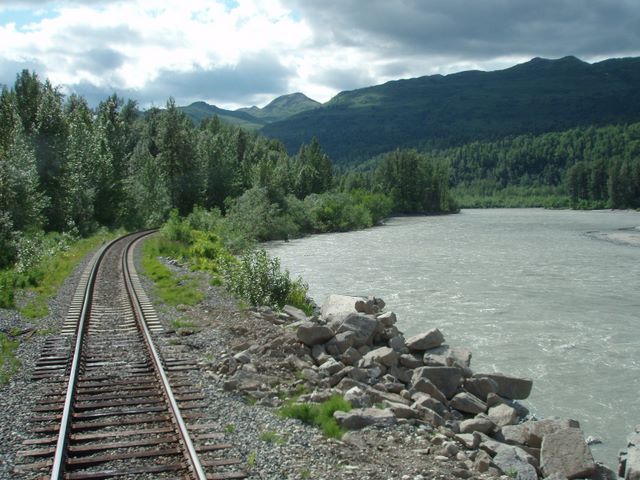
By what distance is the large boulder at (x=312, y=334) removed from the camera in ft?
52.0

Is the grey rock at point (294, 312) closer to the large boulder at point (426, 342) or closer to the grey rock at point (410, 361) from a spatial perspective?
the large boulder at point (426, 342)

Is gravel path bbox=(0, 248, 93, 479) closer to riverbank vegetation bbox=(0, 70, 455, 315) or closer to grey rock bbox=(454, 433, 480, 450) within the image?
riverbank vegetation bbox=(0, 70, 455, 315)

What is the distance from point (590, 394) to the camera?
16.1 meters

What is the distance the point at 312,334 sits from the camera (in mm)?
15914

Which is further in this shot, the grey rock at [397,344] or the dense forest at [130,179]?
the dense forest at [130,179]

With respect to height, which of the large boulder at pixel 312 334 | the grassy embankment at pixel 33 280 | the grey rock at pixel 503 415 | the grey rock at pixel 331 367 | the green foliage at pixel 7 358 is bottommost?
the grey rock at pixel 503 415

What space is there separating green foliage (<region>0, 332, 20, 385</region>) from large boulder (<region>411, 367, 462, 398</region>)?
351 inches

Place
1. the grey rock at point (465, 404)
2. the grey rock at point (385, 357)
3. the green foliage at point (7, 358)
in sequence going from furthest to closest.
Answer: the grey rock at point (385, 357)
the grey rock at point (465, 404)
the green foliage at point (7, 358)

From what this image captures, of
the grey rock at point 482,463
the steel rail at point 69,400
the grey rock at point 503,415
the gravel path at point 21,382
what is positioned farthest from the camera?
the grey rock at point 503,415

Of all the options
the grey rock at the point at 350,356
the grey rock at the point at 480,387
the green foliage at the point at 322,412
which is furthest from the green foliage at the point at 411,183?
the green foliage at the point at 322,412

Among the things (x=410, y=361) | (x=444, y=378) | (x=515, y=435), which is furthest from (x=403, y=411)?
(x=410, y=361)

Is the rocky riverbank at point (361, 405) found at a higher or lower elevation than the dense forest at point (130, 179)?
lower

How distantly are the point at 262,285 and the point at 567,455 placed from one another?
1432 centimetres

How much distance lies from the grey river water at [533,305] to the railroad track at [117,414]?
28.5 ft
